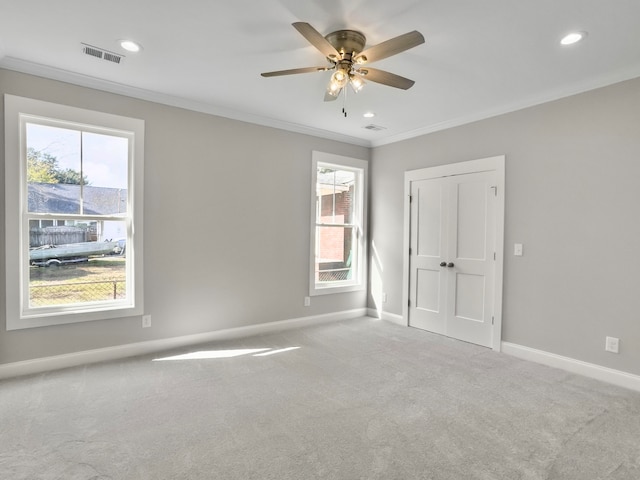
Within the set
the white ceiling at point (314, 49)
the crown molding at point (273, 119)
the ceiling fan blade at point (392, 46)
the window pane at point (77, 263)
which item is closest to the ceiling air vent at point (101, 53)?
the white ceiling at point (314, 49)

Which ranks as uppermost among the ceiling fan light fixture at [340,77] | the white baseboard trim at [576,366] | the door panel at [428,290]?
the ceiling fan light fixture at [340,77]

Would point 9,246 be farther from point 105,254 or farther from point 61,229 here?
point 105,254

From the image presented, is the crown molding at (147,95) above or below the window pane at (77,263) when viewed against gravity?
above

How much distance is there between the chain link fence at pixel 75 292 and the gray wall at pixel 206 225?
0.24 metres

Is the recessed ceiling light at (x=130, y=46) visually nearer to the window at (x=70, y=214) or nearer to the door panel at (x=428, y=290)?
the window at (x=70, y=214)

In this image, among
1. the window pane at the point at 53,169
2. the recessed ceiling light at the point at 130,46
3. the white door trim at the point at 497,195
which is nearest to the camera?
Answer: the recessed ceiling light at the point at 130,46

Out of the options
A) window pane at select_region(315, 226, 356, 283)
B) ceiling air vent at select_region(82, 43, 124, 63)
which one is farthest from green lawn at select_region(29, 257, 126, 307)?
window pane at select_region(315, 226, 356, 283)

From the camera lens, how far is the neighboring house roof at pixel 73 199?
3139 millimetres

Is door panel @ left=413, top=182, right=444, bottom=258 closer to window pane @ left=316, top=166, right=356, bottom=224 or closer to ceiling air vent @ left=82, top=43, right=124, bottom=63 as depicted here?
window pane @ left=316, top=166, right=356, bottom=224

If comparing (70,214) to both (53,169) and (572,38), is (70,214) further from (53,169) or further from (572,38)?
(572,38)

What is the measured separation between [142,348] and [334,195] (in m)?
3.16

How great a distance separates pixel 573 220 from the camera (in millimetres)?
3312

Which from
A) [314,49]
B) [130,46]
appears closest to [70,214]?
[130,46]

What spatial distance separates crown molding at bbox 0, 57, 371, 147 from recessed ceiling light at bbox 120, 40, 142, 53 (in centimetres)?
78
